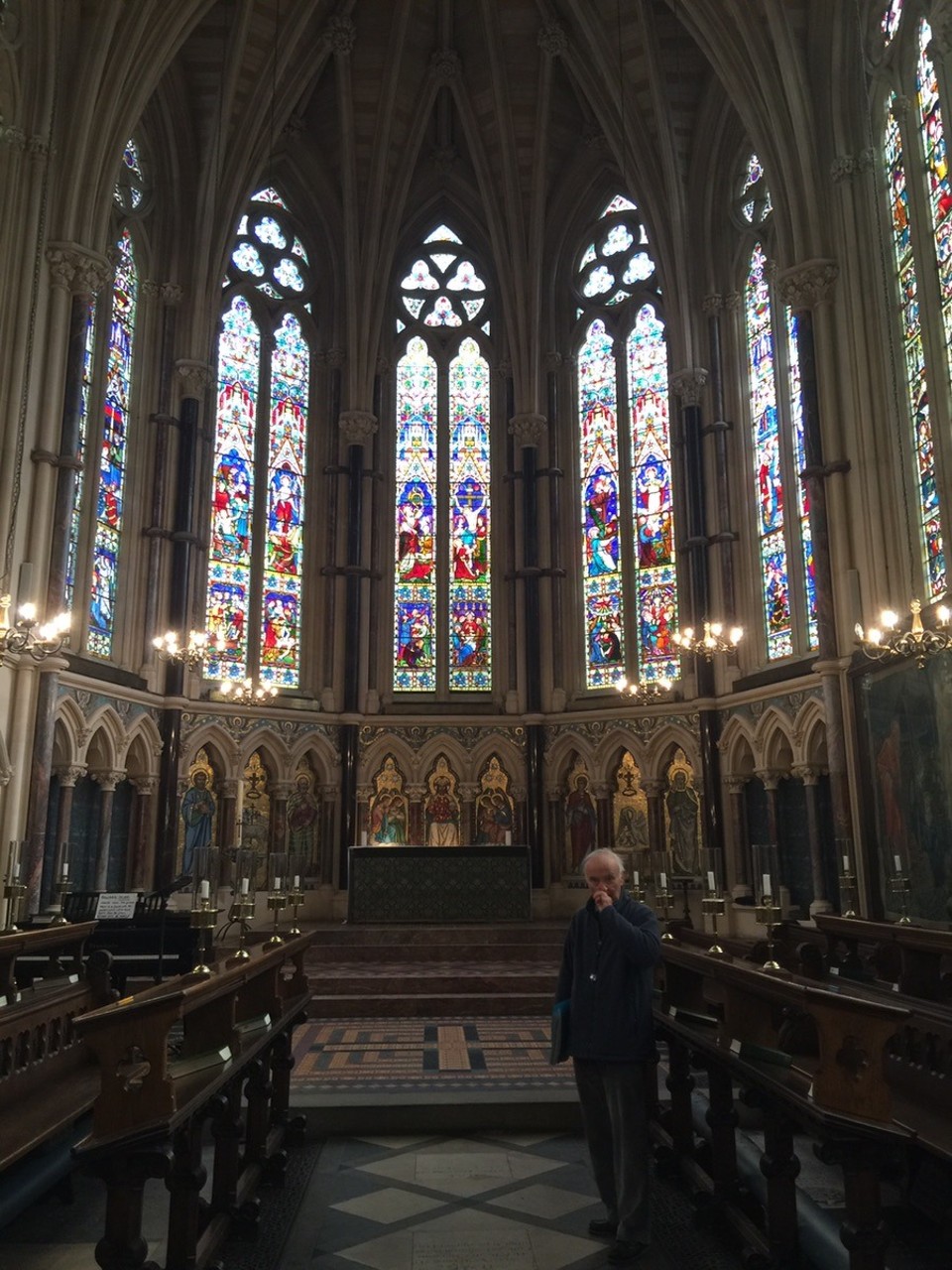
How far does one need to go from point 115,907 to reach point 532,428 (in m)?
14.9

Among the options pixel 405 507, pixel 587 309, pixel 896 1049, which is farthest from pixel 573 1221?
pixel 587 309

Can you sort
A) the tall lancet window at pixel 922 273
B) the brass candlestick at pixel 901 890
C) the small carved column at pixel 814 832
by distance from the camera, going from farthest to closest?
the small carved column at pixel 814 832 < the tall lancet window at pixel 922 273 < the brass candlestick at pixel 901 890

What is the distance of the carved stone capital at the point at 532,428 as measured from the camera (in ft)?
75.7

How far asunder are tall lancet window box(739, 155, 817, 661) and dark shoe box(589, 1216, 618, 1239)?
14224mm

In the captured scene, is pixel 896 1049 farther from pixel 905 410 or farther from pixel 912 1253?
pixel 905 410

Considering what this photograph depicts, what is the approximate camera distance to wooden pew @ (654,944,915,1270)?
148 inches

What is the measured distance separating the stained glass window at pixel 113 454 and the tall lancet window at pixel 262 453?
226cm

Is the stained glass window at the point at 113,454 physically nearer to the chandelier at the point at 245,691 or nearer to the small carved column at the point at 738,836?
the chandelier at the point at 245,691

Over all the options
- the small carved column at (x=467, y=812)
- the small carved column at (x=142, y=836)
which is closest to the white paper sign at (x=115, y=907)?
the small carved column at (x=142, y=836)

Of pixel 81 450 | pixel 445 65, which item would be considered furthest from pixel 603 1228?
pixel 445 65

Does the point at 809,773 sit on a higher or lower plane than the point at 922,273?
→ lower

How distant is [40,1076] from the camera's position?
5426 mm

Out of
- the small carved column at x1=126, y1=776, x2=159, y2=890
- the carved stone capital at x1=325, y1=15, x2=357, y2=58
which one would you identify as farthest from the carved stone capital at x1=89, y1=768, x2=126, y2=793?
the carved stone capital at x1=325, y1=15, x2=357, y2=58

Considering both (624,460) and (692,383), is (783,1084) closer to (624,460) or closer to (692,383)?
(692,383)
